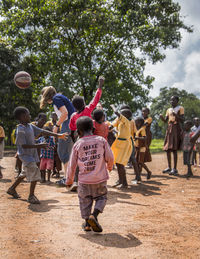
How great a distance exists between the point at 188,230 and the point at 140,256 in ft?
3.82

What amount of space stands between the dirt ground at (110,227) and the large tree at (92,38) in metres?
16.9

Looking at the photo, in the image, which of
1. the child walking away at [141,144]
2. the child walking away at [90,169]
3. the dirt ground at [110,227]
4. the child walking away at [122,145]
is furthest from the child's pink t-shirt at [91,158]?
the child walking away at [141,144]

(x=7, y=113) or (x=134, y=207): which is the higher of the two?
(x=7, y=113)

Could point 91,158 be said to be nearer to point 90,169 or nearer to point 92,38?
point 90,169

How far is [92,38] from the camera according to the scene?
23547 mm

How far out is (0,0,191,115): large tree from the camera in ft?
71.8

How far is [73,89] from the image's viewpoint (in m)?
24.0

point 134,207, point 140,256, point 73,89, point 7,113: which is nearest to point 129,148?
point 134,207

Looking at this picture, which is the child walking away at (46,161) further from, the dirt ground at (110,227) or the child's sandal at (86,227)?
the child's sandal at (86,227)

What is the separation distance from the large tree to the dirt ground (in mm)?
16947

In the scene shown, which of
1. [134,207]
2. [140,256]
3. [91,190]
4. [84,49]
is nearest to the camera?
[140,256]

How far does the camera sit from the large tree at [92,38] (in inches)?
861

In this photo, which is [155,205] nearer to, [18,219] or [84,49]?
[18,219]

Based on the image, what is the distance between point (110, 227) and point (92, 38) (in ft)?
69.2
